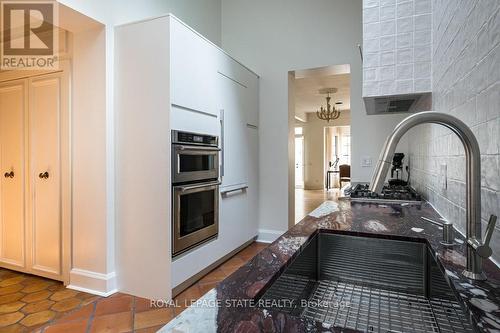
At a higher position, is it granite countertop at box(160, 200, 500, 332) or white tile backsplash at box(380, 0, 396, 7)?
white tile backsplash at box(380, 0, 396, 7)

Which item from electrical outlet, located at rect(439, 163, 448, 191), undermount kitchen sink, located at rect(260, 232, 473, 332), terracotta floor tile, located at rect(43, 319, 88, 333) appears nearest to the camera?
undermount kitchen sink, located at rect(260, 232, 473, 332)

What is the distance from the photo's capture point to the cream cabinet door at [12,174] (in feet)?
8.76

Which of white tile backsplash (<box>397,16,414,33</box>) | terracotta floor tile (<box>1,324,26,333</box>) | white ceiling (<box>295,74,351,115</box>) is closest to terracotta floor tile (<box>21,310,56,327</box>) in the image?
terracotta floor tile (<box>1,324,26,333</box>)

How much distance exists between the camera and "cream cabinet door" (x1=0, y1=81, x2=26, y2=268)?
2.67 m

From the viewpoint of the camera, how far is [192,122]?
241cm

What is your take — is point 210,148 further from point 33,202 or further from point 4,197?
point 4,197

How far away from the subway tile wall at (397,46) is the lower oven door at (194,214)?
4.76 ft

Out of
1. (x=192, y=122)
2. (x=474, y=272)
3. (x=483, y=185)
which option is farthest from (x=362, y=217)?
(x=192, y=122)

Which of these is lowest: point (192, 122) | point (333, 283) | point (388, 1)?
point (333, 283)

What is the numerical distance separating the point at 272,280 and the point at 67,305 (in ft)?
7.01

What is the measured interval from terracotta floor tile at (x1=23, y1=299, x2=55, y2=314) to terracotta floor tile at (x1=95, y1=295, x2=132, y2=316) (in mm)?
356

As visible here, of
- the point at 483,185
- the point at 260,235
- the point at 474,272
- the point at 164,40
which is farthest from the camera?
the point at 260,235

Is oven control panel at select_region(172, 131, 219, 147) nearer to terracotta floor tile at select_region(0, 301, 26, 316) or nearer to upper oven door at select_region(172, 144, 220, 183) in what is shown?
upper oven door at select_region(172, 144, 220, 183)

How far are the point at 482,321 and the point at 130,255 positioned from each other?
2.24 meters
